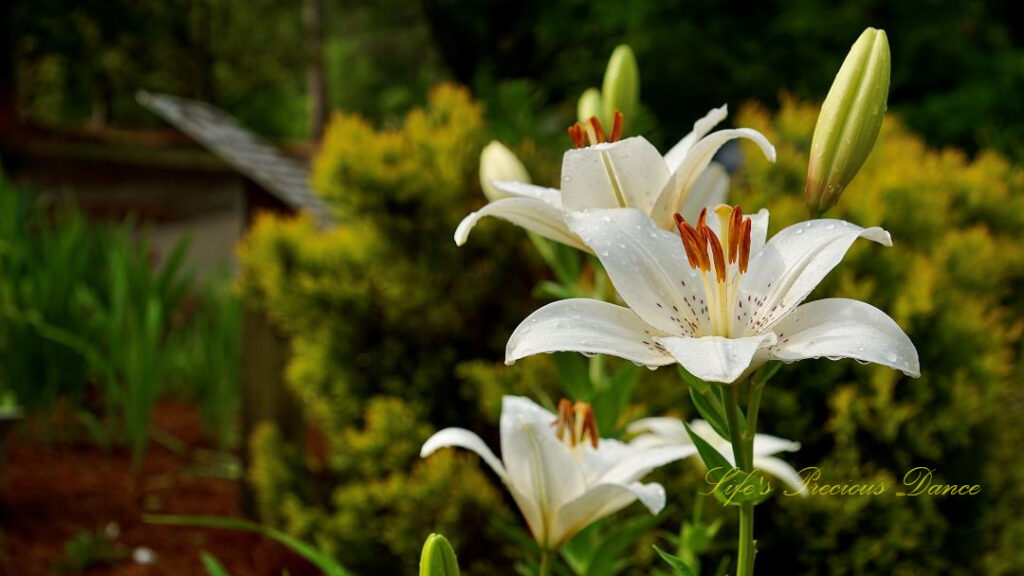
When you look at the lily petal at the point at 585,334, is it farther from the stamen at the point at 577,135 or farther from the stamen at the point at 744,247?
the stamen at the point at 577,135

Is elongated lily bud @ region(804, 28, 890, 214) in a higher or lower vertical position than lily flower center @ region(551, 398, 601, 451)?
higher

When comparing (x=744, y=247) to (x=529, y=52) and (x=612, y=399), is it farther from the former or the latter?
(x=529, y=52)

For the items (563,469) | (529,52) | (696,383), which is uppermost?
(529,52)

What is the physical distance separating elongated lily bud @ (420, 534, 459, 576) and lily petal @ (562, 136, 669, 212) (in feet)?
0.74

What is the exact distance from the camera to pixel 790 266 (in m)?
0.54

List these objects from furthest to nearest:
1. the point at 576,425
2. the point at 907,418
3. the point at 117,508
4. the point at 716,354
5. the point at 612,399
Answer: the point at 117,508 < the point at 907,418 < the point at 612,399 < the point at 576,425 < the point at 716,354

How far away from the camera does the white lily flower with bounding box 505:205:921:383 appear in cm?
48

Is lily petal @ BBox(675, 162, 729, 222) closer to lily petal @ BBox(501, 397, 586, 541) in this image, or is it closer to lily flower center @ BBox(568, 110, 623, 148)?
lily flower center @ BBox(568, 110, 623, 148)

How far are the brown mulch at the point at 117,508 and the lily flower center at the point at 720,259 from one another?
5.26 feet

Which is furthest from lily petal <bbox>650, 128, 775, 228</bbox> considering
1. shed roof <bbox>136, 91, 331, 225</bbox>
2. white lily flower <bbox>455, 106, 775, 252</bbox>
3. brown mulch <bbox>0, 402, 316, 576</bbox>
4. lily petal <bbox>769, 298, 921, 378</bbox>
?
shed roof <bbox>136, 91, 331, 225</bbox>

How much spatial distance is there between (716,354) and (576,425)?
0.29 m

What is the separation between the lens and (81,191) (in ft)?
21.7

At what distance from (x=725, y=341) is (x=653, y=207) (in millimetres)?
174

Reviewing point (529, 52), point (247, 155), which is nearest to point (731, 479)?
point (247, 155)
